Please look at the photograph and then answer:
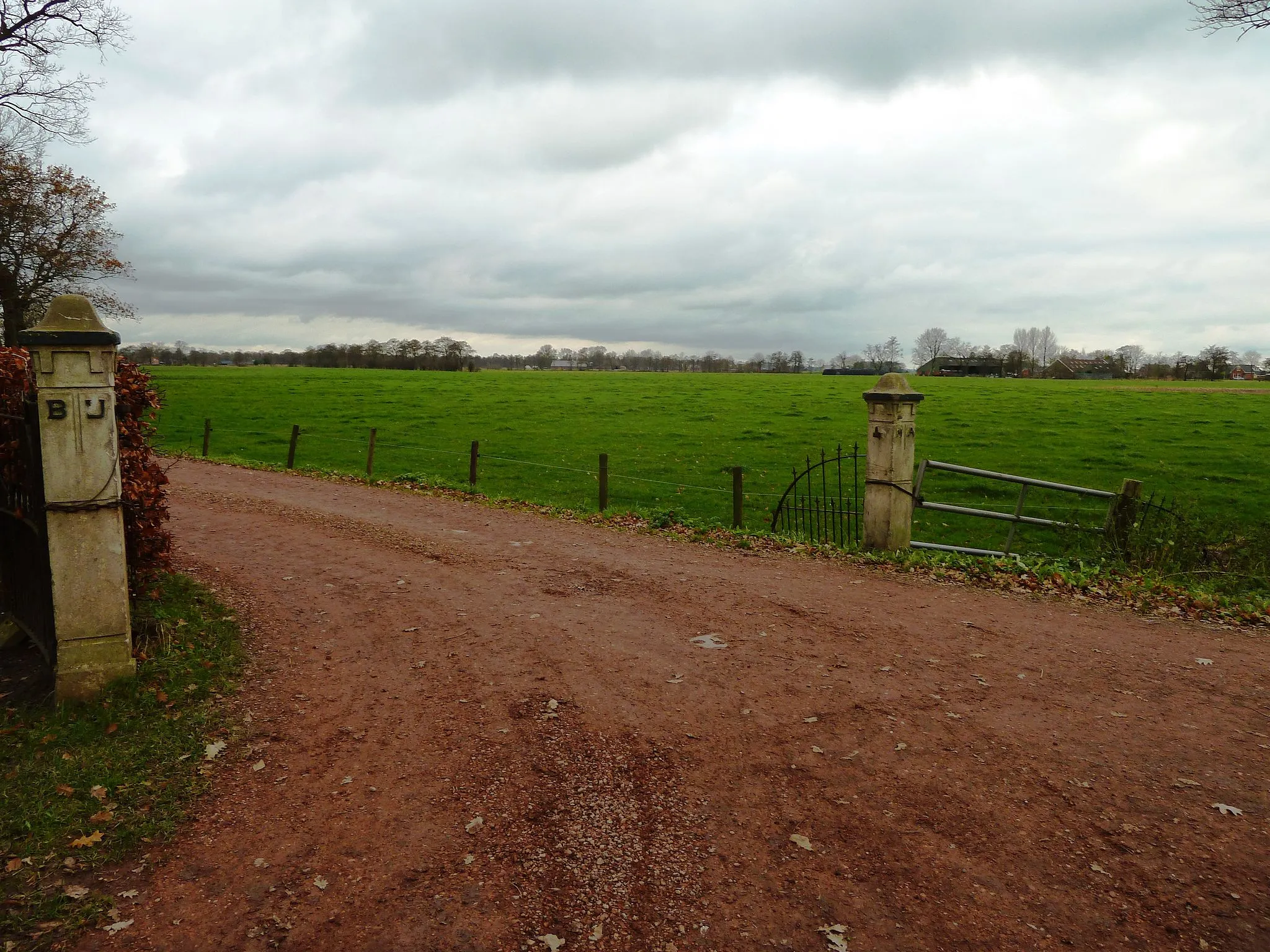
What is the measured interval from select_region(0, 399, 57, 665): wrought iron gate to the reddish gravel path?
171cm

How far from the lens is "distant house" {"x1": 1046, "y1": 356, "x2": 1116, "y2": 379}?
98.4 m

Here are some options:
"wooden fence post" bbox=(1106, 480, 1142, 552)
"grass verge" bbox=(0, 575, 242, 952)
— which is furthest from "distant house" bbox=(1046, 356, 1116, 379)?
"grass verge" bbox=(0, 575, 242, 952)

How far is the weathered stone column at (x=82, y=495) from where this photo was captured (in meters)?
5.64

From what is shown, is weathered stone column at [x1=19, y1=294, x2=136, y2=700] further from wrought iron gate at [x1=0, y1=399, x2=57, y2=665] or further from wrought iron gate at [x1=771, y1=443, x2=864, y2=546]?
wrought iron gate at [x1=771, y1=443, x2=864, y2=546]

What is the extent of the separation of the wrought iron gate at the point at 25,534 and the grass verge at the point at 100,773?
0.62 meters

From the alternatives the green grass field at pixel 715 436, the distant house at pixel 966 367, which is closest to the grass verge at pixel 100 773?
the green grass field at pixel 715 436

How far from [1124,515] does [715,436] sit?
1962cm

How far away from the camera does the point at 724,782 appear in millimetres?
4723

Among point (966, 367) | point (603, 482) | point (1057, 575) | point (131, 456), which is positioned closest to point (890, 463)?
point (1057, 575)

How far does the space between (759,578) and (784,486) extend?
430 inches

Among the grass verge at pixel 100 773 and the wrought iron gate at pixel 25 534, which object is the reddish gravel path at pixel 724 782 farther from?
the wrought iron gate at pixel 25 534

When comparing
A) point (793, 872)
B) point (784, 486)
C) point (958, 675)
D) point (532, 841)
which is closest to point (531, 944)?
point (532, 841)

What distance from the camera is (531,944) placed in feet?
11.3

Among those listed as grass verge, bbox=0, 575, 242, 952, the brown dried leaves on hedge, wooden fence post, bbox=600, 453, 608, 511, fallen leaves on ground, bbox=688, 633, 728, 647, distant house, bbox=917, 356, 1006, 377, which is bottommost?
grass verge, bbox=0, 575, 242, 952
